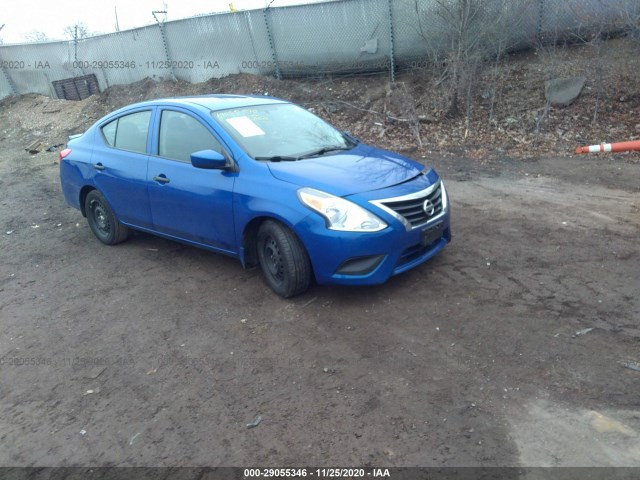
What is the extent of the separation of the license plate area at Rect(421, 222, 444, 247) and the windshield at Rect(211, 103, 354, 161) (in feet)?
4.12

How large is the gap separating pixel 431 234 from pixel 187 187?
7.44 feet

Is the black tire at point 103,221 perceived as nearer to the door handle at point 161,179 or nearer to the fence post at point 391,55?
the door handle at point 161,179

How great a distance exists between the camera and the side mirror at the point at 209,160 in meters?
4.64

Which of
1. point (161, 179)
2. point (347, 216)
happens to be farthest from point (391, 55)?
point (347, 216)

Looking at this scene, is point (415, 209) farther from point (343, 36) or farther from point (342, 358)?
point (343, 36)

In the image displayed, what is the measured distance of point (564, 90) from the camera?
10.2m

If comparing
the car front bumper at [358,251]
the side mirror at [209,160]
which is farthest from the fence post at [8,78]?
the car front bumper at [358,251]

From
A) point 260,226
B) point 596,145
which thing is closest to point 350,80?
point 596,145

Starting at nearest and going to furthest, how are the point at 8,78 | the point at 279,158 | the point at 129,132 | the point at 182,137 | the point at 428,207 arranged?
the point at 428,207 → the point at 279,158 → the point at 182,137 → the point at 129,132 → the point at 8,78

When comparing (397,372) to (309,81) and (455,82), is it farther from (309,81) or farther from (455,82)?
(309,81)

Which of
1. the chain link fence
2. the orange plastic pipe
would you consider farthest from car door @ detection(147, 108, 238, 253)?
the chain link fence

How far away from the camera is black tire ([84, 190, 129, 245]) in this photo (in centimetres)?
624

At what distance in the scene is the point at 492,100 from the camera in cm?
1036

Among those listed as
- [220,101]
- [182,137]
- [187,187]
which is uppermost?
[220,101]
